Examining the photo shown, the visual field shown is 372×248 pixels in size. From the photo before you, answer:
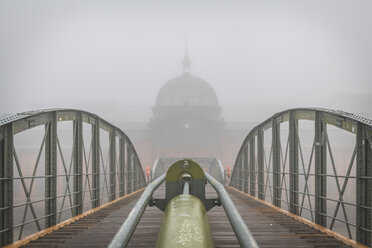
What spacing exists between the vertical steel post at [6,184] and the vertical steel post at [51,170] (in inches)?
51.3

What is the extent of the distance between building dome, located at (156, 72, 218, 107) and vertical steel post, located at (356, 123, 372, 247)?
52191 mm

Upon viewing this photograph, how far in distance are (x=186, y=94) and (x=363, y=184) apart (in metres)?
53.6

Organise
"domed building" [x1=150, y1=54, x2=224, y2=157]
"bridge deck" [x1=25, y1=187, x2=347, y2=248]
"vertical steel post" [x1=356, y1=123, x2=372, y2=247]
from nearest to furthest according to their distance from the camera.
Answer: "bridge deck" [x1=25, y1=187, x2=347, y2=248] → "vertical steel post" [x1=356, y1=123, x2=372, y2=247] → "domed building" [x1=150, y1=54, x2=224, y2=157]

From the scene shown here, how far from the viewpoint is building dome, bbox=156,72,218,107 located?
58.0 meters

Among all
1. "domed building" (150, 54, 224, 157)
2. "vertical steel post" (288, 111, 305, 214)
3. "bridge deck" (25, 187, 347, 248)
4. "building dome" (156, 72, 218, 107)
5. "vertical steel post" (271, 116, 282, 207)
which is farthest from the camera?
"building dome" (156, 72, 218, 107)

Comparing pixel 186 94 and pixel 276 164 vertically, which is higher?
pixel 186 94

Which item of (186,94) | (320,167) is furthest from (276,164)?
(186,94)

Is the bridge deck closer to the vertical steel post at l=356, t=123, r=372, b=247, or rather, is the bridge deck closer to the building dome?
the vertical steel post at l=356, t=123, r=372, b=247

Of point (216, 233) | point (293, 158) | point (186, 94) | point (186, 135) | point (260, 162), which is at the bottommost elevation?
point (216, 233)

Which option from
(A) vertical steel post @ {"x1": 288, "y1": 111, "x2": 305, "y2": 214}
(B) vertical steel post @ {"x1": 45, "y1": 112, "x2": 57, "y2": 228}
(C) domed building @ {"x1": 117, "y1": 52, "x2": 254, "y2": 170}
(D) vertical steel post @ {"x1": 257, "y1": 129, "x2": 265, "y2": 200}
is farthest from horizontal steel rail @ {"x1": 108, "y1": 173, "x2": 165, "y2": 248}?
(C) domed building @ {"x1": 117, "y1": 52, "x2": 254, "y2": 170}

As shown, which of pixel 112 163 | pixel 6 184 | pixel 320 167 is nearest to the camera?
pixel 6 184

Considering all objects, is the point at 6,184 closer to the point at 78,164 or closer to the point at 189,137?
the point at 78,164

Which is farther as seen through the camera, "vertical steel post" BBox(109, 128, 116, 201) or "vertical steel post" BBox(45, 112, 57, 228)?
"vertical steel post" BBox(109, 128, 116, 201)

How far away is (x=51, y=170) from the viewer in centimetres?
668
